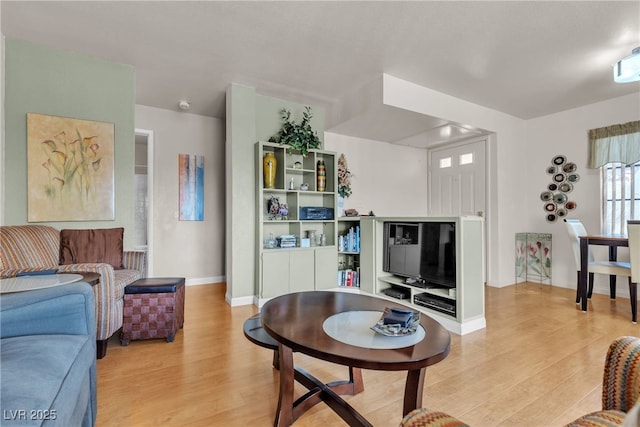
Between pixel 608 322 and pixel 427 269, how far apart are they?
180cm

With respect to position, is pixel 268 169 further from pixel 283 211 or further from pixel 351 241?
pixel 351 241

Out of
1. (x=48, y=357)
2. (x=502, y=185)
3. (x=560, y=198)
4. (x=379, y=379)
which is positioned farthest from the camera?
(x=502, y=185)

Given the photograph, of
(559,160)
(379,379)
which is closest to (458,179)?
(559,160)

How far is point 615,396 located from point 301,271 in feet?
9.72

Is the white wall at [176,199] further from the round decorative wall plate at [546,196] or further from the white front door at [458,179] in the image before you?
the round decorative wall plate at [546,196]

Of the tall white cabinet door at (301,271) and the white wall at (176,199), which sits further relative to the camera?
the white wall at (176,199)

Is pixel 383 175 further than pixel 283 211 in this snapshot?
Yes

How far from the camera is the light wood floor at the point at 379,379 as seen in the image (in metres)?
1.58

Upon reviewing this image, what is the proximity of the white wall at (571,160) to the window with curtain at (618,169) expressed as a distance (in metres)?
0.10

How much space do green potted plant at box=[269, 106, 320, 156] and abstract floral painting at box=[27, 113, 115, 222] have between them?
1.79 metres

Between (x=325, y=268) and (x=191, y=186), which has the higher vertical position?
(x=191, y=186)

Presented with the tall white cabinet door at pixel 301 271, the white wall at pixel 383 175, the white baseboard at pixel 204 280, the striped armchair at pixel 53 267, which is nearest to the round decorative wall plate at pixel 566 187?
the white wall at pixel 383 175

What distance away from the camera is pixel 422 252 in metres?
3.07

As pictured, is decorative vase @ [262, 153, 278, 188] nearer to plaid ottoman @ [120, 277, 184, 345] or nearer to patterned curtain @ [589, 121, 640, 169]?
plaid ottoman @ [120, 277, 184, 345]
